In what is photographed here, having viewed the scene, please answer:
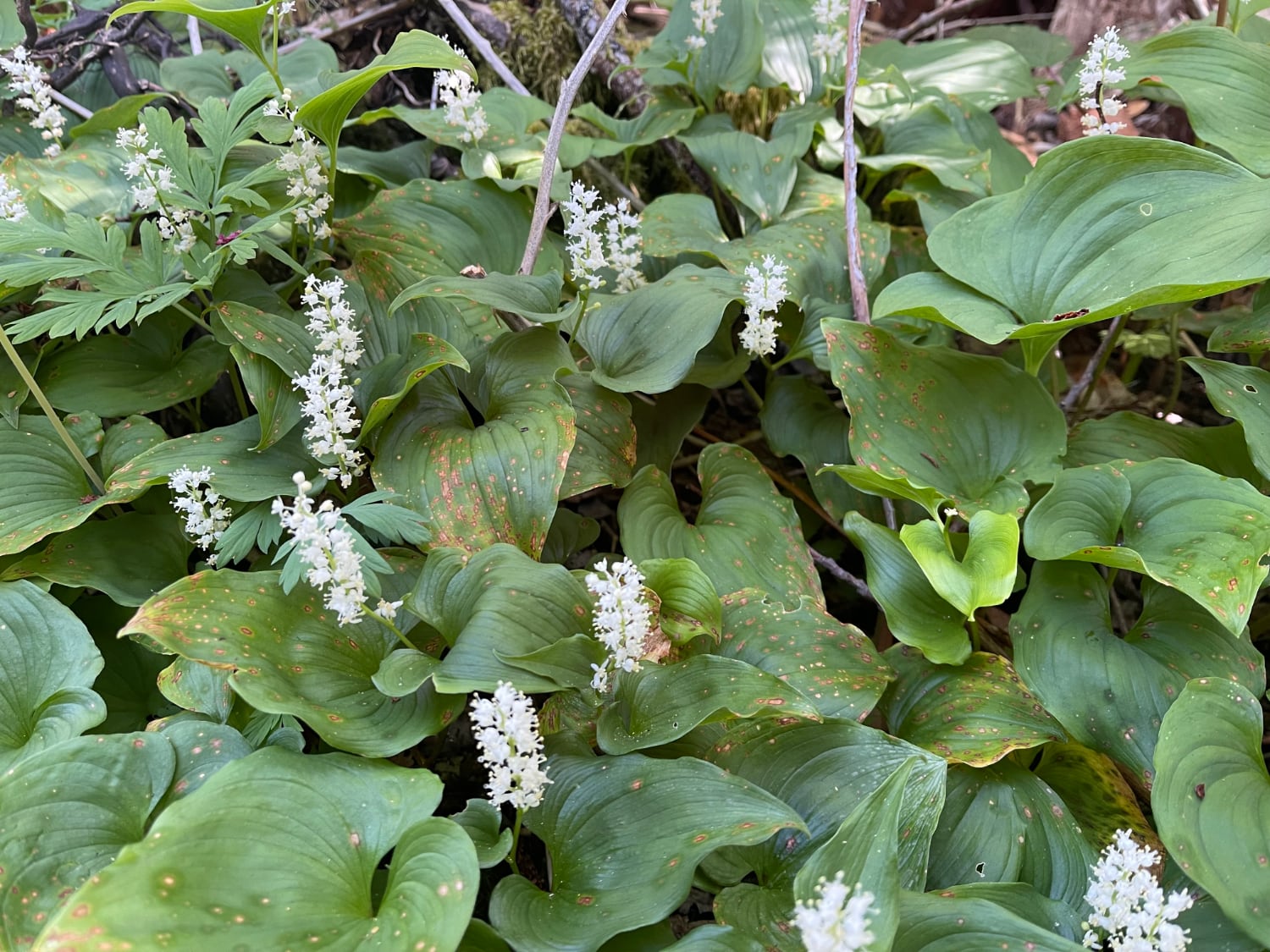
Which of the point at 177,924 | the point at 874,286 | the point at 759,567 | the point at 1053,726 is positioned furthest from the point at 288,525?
the point at 874,286

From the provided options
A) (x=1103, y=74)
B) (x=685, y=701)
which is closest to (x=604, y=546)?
(x=685, y=701)

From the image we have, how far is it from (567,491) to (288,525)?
2.77 ft

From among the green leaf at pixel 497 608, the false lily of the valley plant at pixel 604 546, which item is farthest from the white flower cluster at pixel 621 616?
the green leaf at pixel 497 608

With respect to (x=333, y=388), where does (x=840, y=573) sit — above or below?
below

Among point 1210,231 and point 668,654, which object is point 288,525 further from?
point 1210,231

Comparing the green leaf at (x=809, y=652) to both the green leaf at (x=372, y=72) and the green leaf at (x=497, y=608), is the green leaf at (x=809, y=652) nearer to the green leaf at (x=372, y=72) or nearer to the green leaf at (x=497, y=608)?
the green leaf at (x=497, y=608)

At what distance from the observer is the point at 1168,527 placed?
213cm

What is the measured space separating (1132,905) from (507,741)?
44.5 inches

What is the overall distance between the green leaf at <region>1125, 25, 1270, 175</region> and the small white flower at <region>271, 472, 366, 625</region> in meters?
2.79

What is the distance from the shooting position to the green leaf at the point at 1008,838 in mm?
1863

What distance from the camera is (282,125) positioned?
249 centimetres

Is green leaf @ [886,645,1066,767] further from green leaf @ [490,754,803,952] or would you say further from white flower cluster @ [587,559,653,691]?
white flower cluster @ [587,559,653,691]

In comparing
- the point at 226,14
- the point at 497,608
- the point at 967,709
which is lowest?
the point at 967,709

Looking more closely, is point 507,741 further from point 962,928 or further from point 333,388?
point 333,388
